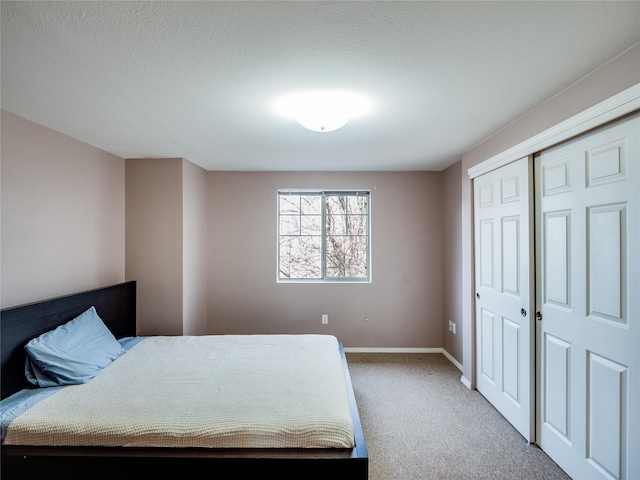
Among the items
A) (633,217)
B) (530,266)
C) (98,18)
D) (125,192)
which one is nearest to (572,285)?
→ (530,266)

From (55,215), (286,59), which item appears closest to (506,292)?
(286,59)

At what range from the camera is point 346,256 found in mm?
3953

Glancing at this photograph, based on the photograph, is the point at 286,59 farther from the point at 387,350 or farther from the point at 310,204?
the point at 387,350

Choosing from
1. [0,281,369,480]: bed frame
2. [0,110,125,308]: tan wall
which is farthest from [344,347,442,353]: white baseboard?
[0,110,125,308]: tan wall

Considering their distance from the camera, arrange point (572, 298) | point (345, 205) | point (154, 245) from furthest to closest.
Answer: point (345, 205), point (154, 245), point (572, 298)

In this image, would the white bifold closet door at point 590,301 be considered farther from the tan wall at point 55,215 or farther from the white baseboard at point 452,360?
the tan wall at point 55,215

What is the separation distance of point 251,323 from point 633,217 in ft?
11.7

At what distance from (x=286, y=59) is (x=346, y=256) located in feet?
9.20

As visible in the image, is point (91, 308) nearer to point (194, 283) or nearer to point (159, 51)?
point (194, 283)

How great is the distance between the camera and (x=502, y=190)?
243 cm

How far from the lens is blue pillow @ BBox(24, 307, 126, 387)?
1.88 meters

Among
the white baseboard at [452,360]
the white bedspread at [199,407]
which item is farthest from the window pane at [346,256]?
the white bedspread at [199,407]

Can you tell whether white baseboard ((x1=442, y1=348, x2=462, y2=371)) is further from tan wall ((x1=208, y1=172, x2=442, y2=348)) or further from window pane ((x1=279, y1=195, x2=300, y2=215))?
window pane ((x1=279, y1=195, x2=300, y2=215))

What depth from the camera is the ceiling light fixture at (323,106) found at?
178 centimetres
